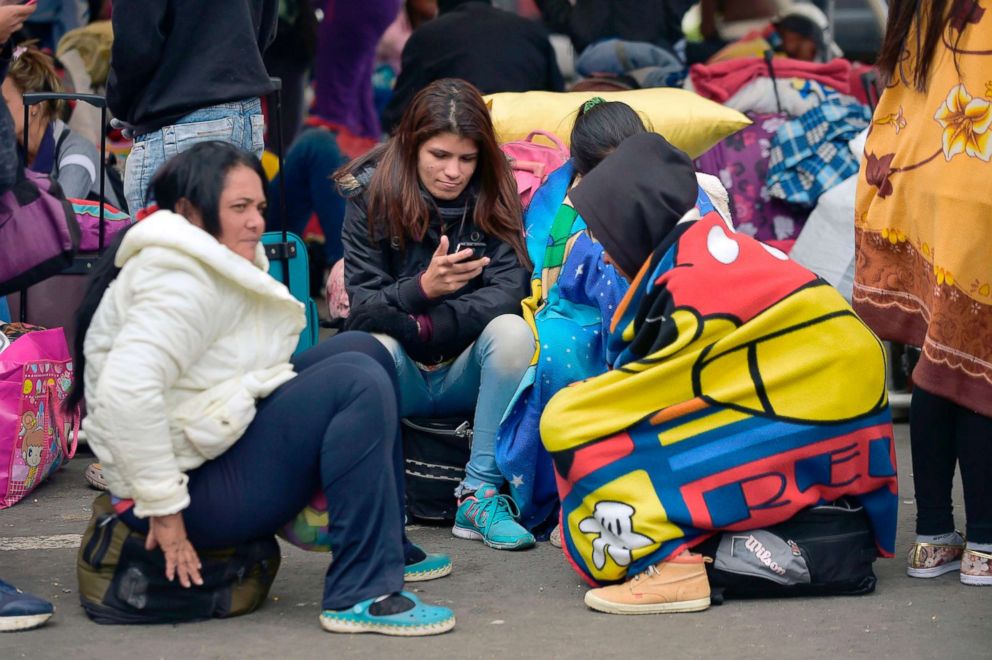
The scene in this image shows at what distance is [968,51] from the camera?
341 cm

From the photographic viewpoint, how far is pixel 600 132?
4059 millimetres

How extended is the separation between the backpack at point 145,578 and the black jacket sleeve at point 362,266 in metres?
1.03

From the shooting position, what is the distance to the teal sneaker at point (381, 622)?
3115 millimetres

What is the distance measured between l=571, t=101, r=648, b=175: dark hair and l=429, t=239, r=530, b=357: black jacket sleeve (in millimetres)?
335

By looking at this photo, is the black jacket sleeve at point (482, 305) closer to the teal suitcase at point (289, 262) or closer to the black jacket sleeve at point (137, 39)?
the teal suitcase at point (289, 262)

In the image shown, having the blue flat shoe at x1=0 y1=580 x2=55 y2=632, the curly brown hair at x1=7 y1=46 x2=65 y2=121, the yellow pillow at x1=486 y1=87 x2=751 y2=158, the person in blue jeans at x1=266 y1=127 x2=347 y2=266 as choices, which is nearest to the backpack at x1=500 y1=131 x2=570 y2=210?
the yellow pillow at x1=486 y1=87 x2=751 y2=158

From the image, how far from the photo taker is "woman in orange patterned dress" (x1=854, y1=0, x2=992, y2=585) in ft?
11.1

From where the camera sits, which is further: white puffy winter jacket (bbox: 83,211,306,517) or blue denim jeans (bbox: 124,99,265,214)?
blue denim jeans (bbox: 124,99,265,214)

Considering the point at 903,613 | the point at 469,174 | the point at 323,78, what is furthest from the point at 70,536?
the point at 323,78

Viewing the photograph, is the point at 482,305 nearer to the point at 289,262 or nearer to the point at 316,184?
the point at 289,262

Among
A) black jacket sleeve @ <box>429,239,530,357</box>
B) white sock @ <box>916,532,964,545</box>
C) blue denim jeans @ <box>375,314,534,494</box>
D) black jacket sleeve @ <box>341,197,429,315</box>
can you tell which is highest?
black jacket sleeve @ <box>341,197,429,315</box>

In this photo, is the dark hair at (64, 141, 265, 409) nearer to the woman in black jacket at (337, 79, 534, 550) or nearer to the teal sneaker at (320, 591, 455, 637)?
the teal sneaker at (320, 591, 455, 637)

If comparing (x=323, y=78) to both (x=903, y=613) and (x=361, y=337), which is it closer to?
(x=361, y=337)

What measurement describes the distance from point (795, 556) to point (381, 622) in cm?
95
